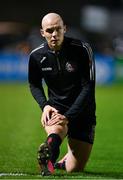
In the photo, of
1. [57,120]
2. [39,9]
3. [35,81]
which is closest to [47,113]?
[57,120]

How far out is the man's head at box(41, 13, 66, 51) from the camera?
34.7 ft

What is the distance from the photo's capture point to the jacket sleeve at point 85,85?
10781mm

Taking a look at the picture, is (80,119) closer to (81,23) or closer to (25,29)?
(25,29)

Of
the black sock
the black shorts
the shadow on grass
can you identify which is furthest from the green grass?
the black shorts

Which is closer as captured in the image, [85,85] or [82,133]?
[85,85]

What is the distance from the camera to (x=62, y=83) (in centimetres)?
1105

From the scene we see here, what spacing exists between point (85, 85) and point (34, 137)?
561 cm

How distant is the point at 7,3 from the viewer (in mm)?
46562

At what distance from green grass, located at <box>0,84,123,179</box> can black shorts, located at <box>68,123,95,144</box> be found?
19.2 inches

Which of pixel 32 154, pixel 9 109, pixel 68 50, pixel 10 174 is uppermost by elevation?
pixel 68 50

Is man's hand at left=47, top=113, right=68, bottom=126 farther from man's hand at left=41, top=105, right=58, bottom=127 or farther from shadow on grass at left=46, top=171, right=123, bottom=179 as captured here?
shadow on grass at left=46, top=171, right=123, bottom=179

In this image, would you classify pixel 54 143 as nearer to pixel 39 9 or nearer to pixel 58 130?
pixel 58 130

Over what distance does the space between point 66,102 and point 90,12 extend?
109 ft

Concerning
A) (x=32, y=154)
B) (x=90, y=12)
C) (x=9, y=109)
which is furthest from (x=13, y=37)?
(x=32, y=154)
